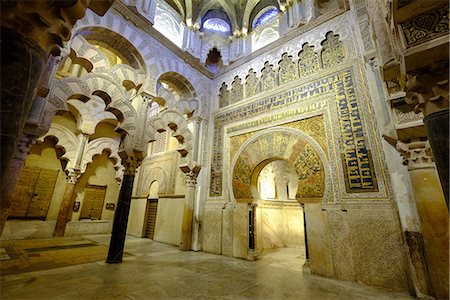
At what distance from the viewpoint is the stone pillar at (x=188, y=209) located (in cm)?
634

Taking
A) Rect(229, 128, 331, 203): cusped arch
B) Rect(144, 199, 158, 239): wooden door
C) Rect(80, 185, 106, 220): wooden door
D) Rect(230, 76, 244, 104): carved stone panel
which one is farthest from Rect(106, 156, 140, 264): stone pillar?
Rect(80, 185, 106, 220): wooden door

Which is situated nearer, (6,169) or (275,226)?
(6,169)

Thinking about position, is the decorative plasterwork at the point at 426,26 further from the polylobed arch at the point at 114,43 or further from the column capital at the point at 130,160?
the polylobed arch at the point at 114,43

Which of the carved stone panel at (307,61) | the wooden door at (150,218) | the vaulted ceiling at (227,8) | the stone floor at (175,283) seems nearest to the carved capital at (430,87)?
the stone floor at (175,283)

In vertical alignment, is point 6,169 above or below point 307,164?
below

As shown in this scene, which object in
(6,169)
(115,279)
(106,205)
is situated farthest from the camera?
(106,205)

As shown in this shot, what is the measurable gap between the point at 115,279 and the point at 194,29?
7613 mm

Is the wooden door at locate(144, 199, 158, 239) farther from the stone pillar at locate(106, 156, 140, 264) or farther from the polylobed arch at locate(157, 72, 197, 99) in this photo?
the polylobed arch at locate(157, 72, 197, 99)

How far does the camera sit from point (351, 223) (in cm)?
395

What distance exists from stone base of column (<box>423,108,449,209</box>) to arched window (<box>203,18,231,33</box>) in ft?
25.3

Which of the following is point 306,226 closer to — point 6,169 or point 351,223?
point 351,223

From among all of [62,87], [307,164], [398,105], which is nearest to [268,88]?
[307,164]

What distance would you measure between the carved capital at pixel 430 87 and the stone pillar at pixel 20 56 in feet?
9.51

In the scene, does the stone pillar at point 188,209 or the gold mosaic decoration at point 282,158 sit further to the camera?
the stone pillar at point 188,209
